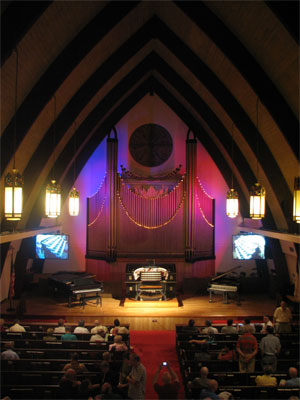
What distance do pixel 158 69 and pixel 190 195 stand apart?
5050mm

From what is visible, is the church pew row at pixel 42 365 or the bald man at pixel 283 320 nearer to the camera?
the church pew row at pixel 42 365

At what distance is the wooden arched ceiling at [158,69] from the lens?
27.1ft

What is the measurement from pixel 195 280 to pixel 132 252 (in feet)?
8.78

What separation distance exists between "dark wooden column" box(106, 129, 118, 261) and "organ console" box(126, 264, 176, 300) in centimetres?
155

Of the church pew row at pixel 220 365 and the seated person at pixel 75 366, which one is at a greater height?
the seated person at pixel 75 366

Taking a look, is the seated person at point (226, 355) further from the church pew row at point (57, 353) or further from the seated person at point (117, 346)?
the church pew row at point (57, 353)

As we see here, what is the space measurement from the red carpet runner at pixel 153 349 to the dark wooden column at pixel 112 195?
15.2ft

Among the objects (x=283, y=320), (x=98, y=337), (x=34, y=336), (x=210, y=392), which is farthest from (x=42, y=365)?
(x=283, y=320)

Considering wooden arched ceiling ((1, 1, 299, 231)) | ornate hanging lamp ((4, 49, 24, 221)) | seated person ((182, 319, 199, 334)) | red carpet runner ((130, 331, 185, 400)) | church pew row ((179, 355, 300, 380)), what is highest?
wooden arched ceiling ((1, 1, 299, 231))

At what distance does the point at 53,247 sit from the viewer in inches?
726

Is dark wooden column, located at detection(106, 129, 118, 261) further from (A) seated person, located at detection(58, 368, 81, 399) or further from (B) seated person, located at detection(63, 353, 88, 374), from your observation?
(A) seated person, located at detection(58, 368, 81, 399)

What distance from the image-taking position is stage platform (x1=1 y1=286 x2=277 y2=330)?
13359 mm

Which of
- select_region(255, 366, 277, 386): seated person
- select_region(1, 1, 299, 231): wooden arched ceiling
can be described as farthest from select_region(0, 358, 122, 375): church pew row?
select_region(1, 1, 299, 231): wooden arched ceiling

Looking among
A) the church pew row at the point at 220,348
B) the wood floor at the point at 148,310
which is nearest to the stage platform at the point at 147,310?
the wood floor at the point at 148,310
